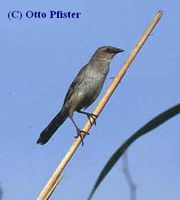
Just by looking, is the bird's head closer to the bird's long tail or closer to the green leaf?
the bird's long tail

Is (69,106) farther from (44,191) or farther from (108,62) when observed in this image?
(44,191)

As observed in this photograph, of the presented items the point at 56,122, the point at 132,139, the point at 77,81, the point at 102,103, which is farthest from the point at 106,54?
the point at 132,139

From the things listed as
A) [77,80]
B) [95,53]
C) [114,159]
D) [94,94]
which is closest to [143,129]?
[114,159]

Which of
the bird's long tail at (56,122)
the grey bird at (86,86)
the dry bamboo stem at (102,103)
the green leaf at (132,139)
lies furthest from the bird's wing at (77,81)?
the green leaf at (132,139)

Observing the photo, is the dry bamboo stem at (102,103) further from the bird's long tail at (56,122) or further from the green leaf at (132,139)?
the bird's long tail at (56,122)

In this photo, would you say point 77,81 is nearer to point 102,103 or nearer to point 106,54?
point 106,54

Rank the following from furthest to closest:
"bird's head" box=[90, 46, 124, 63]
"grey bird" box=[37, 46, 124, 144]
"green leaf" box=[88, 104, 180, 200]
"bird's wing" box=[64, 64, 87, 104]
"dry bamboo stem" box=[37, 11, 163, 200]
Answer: "bird's head" box=[90, 46, 124, 63] < "bird's wing" box=[64, 64, 87, 104] < "grey bird" box=[37, 46, 124, 144] < "dry bamboo stem" box=[37, 11, 163, 200] < "green leaf" box=[88, 104, 180, 200]

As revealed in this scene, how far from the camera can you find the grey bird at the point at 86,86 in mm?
6895

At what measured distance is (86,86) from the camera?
6992mm

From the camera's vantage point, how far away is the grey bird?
6.89m

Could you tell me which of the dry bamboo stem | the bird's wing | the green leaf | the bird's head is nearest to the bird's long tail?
the bird's wing

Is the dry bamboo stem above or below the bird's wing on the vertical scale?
above

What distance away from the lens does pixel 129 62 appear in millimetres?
2301

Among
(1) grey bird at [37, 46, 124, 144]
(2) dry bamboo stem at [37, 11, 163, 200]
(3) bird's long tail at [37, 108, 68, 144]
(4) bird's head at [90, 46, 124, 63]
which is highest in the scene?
(2) dry bamboo stem at [37, 11, 163, 200]
